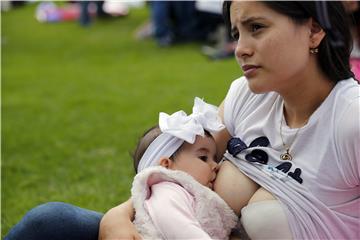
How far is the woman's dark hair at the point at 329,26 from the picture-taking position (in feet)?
5.43

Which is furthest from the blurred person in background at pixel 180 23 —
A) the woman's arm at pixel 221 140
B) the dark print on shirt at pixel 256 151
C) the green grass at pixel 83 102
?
the dark print on shirt at pixel 256 151

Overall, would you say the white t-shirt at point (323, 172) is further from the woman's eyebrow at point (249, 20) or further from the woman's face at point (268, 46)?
the woman's eyebrow at point (249, 20)

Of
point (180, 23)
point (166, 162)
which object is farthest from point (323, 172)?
point (180, 23)

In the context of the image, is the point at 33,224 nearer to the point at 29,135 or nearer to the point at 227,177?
the point at 227,177

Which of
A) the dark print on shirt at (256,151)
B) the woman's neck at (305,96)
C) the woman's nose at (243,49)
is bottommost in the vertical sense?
the dark print on shirt at (256,151)

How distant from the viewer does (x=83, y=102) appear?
6.24 m

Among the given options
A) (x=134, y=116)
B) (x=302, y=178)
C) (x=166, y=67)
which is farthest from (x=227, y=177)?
(x=166, y=67)

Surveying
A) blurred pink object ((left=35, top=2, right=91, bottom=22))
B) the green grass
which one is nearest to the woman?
the green grass

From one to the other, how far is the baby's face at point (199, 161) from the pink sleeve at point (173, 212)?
10 centimetres

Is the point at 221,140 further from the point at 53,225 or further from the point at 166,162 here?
the point at 53,225

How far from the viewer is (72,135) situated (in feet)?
16.9

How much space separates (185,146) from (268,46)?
0.48 m

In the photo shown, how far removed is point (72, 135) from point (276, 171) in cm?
354

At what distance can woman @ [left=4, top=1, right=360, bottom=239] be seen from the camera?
5.49 ft
